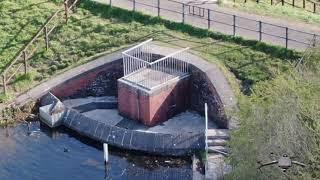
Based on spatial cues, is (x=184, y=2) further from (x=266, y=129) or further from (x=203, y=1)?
(x=266, y=129)

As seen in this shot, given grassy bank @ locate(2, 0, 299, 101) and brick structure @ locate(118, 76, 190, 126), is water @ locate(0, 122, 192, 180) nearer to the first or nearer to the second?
brick structure @ locate(118, 76, 190, 126)

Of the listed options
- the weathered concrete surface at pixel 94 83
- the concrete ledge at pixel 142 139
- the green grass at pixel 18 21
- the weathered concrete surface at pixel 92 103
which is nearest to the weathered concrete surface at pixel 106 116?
the weathered concrete surface at pixel 92 103

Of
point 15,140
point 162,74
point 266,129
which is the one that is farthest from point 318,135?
point 15,140

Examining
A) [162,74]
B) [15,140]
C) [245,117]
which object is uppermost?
[245,117]

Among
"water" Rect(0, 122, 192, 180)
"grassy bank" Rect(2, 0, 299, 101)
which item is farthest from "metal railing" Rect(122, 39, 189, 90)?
"water" Rect(0, 122, 192, 180)

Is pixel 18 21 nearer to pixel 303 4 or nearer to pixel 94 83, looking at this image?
pixel 94 83

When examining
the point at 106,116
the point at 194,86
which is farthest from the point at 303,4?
the point at 106,116
